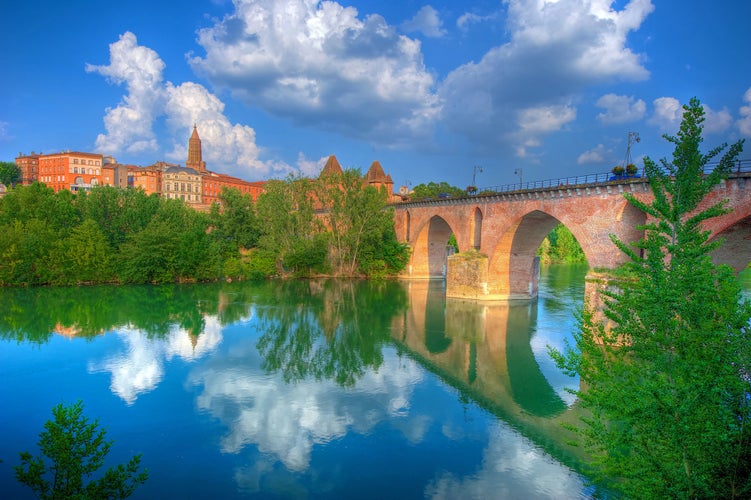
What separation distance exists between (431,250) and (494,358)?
26916 mm

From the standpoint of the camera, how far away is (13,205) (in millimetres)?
40438

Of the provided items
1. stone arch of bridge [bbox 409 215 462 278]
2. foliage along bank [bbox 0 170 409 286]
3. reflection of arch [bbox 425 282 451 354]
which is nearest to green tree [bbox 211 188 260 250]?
foliage along bank [bbox 0 170 409 286]

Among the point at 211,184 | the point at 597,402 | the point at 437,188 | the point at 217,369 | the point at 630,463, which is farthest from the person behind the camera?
the point at 211,184

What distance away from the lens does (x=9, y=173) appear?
88062 mm

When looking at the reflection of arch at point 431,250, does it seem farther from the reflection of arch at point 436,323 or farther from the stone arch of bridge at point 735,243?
the stone arch of bridge at point 735,243

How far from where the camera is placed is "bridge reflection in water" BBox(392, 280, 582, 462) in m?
15.4

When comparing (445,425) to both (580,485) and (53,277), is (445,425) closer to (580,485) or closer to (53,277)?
(580,485)

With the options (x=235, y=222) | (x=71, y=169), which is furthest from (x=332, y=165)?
(x=71, y=169)

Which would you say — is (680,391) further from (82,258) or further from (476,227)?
(82,258)

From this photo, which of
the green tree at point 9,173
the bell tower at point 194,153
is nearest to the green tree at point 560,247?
the bell tower at point 194,153

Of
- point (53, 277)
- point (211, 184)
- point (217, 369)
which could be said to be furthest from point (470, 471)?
point (211, 184)

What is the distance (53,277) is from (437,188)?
62.3 m

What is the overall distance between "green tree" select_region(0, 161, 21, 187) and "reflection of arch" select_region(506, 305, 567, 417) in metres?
96.8

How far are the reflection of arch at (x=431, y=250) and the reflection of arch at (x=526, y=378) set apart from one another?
1852 centimetres
